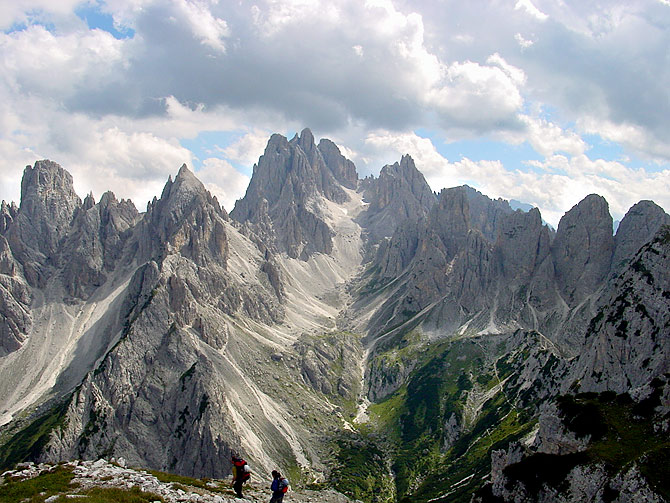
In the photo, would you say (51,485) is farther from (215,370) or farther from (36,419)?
(36,419)

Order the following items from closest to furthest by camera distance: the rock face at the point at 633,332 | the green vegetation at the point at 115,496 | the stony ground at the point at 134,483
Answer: the green vegetation at the point at 115,496 → the stony ground at the point at 134,483 → the rock face at the point at 633,332

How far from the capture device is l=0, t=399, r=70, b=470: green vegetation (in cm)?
15800

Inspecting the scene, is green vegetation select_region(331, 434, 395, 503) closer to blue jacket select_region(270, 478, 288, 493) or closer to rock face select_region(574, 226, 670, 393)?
rock face select_region(574, 226, 670, 393)

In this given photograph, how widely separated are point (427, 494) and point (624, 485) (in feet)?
367

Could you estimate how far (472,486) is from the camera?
132 metres

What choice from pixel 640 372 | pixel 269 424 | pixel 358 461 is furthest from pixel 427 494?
pixel 640 372

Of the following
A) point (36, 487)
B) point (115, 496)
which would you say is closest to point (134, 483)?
point (115, 496)

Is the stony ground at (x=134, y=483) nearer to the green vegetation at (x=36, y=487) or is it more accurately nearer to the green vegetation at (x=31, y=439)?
the green vegetation at (x=36, y=487)

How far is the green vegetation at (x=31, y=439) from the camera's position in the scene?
15800 centimetres

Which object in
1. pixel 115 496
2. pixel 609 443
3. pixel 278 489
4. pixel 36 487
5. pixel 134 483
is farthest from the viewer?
pixel 609 443

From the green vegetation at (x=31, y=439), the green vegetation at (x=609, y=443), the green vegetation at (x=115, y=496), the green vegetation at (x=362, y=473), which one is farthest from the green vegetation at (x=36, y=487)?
the green vegetation at (x=31, y=439)

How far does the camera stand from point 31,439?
16962 centimetres

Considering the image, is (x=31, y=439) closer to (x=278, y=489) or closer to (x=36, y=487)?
(x=36, y=487)

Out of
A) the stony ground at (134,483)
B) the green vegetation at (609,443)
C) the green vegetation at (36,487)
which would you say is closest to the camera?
the green vegetation at (36,487)
